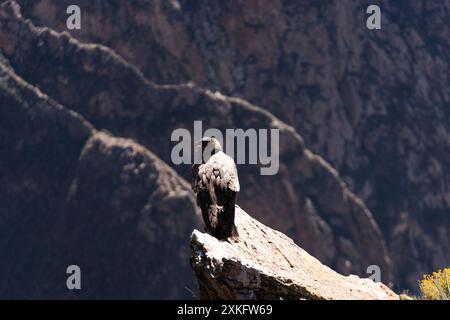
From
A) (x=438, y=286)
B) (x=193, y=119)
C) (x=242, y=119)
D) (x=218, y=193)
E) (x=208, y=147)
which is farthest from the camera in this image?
(x=242, y=119)

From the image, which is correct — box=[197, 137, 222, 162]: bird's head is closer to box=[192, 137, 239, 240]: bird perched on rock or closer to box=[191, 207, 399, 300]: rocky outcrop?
box=[192, 137, 239, 240]: bird perched on rock

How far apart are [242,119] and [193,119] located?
156 inches

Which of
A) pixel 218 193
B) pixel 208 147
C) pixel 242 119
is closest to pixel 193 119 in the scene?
pixel 242 119

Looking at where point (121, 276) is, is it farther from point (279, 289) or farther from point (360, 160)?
point (279, 289)

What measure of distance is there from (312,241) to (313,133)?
10534 mm

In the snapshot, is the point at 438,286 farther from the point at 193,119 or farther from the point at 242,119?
the point at 242,119

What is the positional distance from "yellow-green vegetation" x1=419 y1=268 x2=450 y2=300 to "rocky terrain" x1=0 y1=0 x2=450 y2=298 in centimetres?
5185

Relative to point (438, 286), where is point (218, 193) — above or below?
above

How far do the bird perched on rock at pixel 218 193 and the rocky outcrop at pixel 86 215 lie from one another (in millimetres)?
50289

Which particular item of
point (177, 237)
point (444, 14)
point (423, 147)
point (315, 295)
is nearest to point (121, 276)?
point (177, 237)

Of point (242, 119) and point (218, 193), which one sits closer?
point (218, 193)

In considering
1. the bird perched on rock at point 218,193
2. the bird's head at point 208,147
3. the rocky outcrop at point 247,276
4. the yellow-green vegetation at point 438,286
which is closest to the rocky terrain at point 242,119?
the bird's head at point 208,147

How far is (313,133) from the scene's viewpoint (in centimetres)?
7650

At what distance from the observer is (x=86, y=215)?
6819 cm
